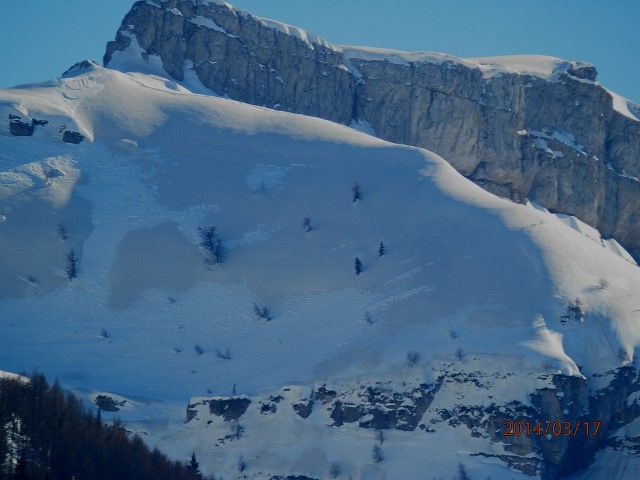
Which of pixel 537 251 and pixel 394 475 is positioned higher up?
pixel 537 251

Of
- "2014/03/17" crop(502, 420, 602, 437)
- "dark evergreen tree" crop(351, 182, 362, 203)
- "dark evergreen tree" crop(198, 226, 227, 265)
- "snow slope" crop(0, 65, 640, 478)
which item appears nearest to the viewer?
"2014/03/17" crop(502, 420, 602, 437)

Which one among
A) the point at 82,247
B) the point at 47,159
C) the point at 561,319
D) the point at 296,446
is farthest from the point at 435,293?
the point at 47,159

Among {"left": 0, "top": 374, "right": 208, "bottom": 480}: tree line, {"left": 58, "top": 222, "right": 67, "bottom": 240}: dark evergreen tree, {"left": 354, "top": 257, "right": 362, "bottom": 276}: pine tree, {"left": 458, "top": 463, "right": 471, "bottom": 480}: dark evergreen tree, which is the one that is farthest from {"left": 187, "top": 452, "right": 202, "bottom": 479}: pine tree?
{"left": 58, "top": 222, "right": 67, "bottom": 240}: dark evergreen tree

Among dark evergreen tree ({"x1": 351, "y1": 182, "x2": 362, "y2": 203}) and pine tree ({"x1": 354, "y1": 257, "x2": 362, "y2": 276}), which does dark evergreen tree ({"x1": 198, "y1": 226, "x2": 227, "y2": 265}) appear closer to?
pine tree ({"x1": 354, "y1": 257, "x2": 362, "y2": 276})

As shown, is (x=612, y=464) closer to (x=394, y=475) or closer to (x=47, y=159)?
(x=394, y=475)

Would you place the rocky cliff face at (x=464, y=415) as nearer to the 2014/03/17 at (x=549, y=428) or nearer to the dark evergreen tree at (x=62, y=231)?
the 2014/03/17 at (x=549, y=428)
